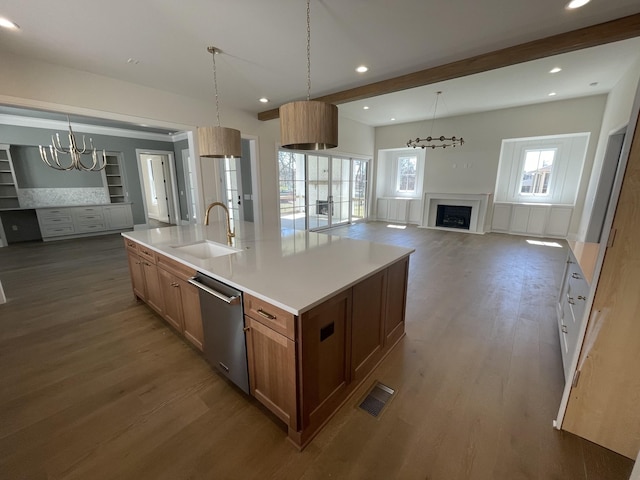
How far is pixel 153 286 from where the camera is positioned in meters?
2.52

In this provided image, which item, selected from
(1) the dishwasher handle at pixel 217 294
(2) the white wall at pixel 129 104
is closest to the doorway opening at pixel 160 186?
(2) the white wall at pixel 129 104

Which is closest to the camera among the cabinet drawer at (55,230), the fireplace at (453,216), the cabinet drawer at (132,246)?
the cabinet drawer at (132,246)

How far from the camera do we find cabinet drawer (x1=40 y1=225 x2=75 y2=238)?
5.82m

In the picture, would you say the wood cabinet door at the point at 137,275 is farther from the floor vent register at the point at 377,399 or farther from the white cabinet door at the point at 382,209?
the white cabinet door at the point at 382,209

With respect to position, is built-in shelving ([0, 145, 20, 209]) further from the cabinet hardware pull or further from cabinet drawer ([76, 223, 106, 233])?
the cabinet hardware pull

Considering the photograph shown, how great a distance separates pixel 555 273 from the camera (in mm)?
3910

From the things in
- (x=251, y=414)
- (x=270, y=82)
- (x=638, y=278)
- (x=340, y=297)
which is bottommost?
(x=251, y=414)

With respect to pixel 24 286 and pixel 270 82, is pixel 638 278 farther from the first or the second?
pixel 24 286

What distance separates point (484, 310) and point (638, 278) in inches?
71.4

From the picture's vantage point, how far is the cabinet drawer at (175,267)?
6.23ft

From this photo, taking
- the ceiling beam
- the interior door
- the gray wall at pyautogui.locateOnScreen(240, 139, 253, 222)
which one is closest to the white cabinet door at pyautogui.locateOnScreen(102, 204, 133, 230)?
the interior door

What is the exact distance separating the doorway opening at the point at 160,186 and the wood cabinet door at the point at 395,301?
7.70 meters

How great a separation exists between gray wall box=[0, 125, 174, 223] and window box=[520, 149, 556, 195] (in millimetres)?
9880

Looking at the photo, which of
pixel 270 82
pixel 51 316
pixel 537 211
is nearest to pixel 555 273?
pixel 537 211
